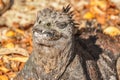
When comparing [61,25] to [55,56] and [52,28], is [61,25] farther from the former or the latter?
[55,56]

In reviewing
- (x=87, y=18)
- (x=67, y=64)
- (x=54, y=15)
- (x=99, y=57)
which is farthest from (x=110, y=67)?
(x=87, y=18)

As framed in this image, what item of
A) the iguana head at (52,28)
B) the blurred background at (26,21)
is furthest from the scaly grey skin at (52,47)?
the blurred background at (26,21)

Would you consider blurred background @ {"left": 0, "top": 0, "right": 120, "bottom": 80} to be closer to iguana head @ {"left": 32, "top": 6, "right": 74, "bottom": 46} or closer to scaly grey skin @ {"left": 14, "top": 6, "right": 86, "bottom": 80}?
scaly grey skin @ {"left": 14, "top": 6, "right": 86, "bottom": 80}

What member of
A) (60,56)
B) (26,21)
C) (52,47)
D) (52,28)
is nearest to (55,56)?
(60,56)

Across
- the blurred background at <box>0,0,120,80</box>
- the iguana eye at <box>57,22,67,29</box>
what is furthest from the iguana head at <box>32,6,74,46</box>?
the blurred background at <box>0,0,120,80</box>

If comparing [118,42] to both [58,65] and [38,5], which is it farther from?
[38,5]

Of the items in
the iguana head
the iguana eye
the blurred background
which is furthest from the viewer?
the blurred background

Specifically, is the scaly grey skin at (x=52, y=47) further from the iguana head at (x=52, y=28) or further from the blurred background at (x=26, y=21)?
the blurred background at (x=26, y=21)
